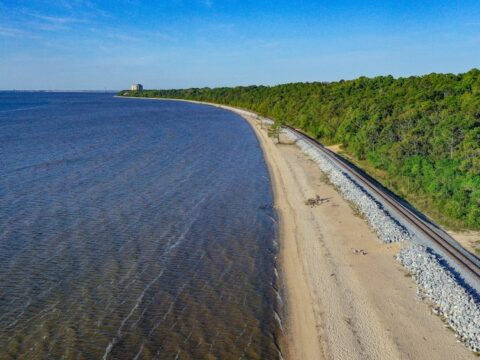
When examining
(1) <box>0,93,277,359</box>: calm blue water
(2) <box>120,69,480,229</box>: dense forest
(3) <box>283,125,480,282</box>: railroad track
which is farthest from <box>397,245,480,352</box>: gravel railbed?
(2) <box>120,69,480,229</box>: dense forest

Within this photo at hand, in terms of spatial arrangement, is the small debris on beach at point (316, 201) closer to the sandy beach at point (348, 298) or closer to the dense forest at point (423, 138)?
the sandy beach at point (348, 298)

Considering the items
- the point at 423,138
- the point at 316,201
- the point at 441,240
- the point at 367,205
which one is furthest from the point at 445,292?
the point at 423,138

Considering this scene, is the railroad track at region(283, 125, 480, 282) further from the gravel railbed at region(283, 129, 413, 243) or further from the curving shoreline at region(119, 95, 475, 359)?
the curving shoreline at region(119, 95, 475, 359)

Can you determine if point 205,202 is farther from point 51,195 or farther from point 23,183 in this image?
point 23,183

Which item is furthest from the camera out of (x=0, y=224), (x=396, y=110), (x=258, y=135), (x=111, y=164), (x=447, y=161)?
(x=258, y=135)

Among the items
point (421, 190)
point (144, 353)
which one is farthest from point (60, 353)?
point (421, 190)

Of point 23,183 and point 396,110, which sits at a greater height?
point 396,110

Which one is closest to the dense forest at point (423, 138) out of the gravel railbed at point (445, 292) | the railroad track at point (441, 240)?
the railroad track at point (441, 240)
